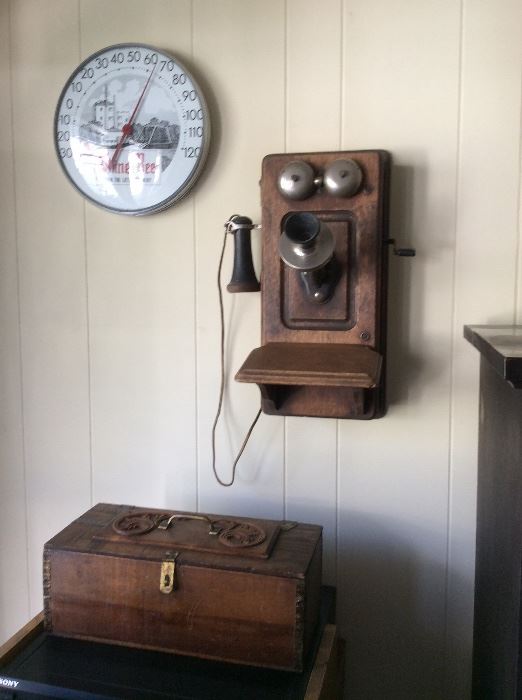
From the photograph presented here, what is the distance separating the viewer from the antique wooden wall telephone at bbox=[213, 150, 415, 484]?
1.06 metres

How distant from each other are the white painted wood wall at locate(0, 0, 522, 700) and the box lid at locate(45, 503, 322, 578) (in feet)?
0.67

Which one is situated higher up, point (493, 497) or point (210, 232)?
point (210, 232)

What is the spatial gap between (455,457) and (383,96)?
0.68m

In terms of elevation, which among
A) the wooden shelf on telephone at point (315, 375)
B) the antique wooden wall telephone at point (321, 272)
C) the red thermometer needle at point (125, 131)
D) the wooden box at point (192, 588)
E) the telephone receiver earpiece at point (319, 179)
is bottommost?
the wooden box at point (192, 588)

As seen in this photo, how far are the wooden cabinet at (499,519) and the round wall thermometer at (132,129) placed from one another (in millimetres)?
630

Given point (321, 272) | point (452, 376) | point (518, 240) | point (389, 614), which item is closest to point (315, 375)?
point (321, 272)

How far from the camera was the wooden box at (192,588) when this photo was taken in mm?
950

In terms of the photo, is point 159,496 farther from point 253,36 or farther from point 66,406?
point 253,36

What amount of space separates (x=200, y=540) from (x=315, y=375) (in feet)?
1.07

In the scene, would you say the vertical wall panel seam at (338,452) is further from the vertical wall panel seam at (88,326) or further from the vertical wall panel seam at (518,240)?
the vertical wall panel seam at (88,326)

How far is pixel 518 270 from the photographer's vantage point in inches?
44.6

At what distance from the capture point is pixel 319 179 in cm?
112

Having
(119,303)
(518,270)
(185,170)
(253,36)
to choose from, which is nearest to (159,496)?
(119,303)

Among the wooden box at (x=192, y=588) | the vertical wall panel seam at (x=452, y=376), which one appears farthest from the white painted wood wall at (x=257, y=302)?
the wooden box at (x=192, y=588)
